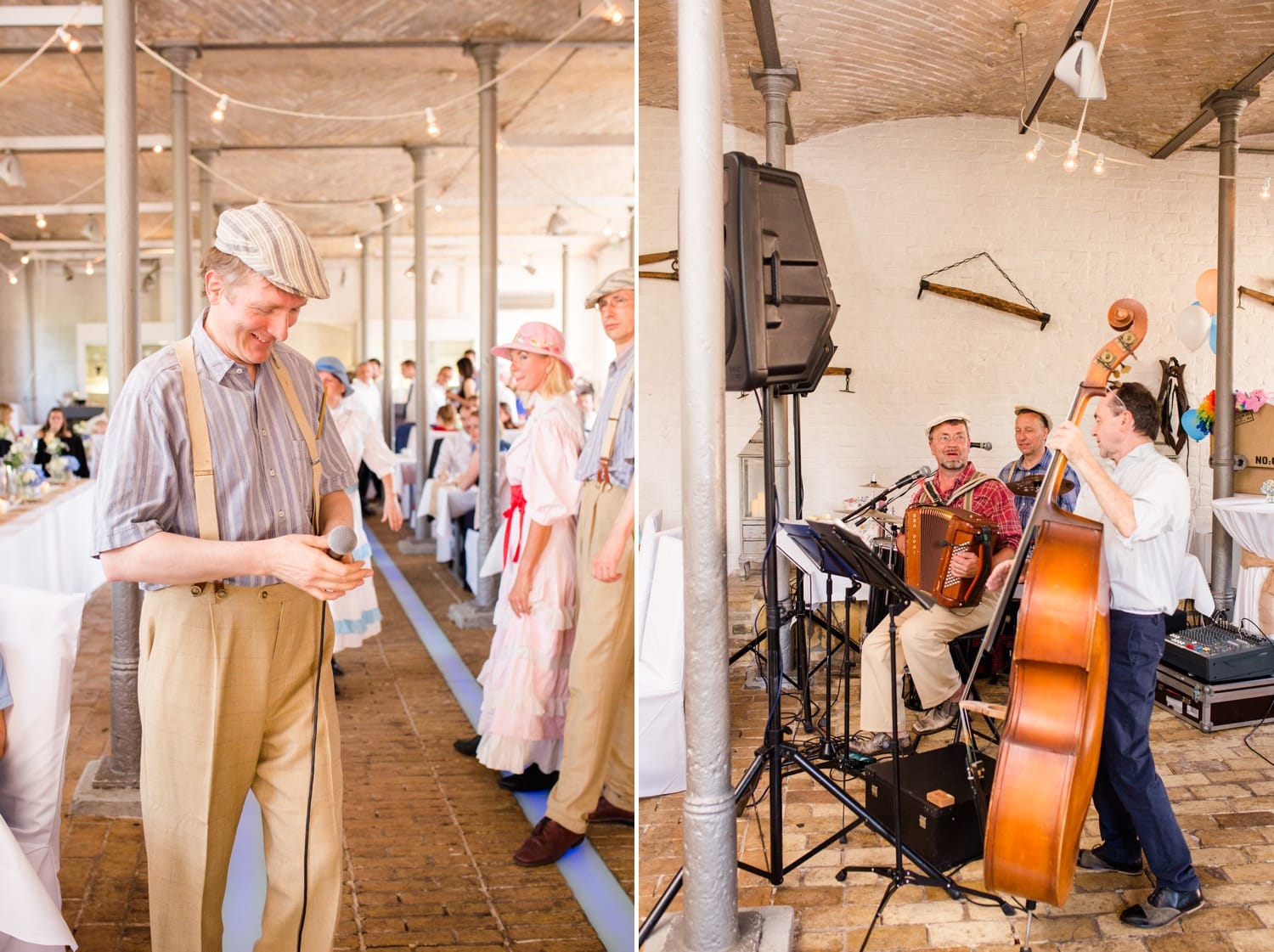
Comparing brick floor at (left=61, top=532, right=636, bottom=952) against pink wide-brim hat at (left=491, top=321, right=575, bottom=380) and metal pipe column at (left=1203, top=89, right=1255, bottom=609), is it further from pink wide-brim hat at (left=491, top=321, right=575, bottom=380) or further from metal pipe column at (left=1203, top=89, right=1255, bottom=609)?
metal pipe column at (left=1203, top=89, right=1255, bottom=609)

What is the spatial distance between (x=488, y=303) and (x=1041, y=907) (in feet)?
15.3

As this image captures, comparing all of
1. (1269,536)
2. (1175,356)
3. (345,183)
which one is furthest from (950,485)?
(345,183)

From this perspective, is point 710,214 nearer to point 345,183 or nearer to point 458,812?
point 458,812

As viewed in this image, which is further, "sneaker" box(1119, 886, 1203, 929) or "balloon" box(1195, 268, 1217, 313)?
"balloon" box(1195, 268, 1217, 313)

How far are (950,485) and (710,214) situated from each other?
236 centimetres

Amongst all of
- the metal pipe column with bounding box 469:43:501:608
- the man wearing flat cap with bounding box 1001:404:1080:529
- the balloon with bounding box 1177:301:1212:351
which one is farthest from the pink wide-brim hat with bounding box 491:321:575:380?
the metal pipe column with bounding box 469:43:501:608

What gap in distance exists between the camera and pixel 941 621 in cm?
425

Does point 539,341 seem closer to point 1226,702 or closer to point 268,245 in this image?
point 268,245

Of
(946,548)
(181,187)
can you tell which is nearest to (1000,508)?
(946,548)

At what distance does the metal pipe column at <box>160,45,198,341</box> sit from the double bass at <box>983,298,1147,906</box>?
5535 millimetres

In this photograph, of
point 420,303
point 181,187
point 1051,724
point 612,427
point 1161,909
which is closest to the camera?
point 1051,724

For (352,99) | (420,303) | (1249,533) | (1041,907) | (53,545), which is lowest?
(1041,907)

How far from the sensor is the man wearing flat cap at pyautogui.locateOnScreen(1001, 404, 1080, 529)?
408 cm

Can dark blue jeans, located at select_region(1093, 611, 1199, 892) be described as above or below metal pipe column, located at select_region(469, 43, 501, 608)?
below
